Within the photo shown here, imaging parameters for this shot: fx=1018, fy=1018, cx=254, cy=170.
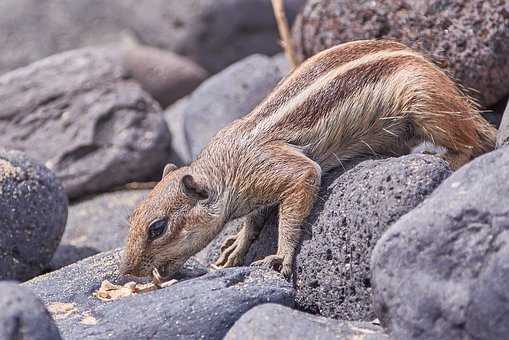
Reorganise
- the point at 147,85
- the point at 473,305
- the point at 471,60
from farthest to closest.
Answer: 1. the point at 147,85
2. the point at 471,60
3. the point at 473,305

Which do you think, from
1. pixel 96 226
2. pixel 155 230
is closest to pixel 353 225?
pixel 155 230

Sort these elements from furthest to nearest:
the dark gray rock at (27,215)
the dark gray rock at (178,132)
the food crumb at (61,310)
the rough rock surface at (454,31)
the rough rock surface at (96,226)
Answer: the dark gray rock at (178,132), the rough rock surface at (96,226), the rough rock surface at (454,31), the dark gray rock at (27,215), the food crumb at (61,310)

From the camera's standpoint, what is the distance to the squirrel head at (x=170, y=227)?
6016 mm

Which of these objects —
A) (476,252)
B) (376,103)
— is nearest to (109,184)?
(376,103)

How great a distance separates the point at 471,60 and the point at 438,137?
175cm

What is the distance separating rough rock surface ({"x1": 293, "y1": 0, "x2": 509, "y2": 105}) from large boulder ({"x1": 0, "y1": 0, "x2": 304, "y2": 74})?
5646 millimetres

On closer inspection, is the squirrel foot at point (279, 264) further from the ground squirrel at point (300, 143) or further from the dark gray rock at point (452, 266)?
the dark gray rock at point (452, 266)

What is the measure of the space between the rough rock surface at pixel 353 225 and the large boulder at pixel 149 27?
324 inches

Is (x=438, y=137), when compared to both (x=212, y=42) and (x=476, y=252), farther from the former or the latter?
(x=212, y=42)

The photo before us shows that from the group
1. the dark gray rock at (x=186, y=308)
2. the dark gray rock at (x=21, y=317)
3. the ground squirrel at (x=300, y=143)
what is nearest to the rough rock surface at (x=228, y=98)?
the ground squirrel at (x=300, y=143)

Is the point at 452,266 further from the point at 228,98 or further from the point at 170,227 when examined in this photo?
the point at 228,98

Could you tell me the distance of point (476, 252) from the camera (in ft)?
14.8

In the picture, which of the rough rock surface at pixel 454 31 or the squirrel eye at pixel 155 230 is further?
the rough rock surface at pixel 454 31

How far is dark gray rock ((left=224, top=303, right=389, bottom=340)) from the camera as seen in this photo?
4875 millimetres
